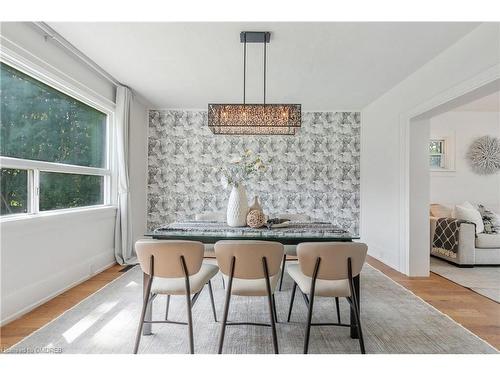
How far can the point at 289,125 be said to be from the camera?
2.97m

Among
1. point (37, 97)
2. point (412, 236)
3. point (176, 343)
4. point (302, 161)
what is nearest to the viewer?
point (176, 343)

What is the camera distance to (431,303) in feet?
9.65

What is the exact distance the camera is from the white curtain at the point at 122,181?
437cm

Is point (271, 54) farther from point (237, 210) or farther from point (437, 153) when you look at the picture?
point (437, 153)

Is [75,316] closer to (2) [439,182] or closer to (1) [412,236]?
(1) [412,236]

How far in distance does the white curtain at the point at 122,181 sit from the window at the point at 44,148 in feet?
0.92

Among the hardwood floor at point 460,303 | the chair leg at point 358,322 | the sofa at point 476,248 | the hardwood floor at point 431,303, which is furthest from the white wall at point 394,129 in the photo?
the chair leg at point 358,322

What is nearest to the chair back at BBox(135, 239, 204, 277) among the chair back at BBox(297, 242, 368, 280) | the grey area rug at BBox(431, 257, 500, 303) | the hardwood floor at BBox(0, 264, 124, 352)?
the chair back at BBox(297, 242, 368, 280)

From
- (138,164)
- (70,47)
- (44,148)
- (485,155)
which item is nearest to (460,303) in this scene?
(485,155)

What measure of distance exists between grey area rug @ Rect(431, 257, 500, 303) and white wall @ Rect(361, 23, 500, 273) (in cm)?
56

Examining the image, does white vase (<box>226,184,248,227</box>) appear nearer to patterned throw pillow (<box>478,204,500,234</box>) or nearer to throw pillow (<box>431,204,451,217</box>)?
patterned throw pillow (<box>478,204,500,234</box>)

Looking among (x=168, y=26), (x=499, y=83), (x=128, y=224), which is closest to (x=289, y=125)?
(x=168, y=26)

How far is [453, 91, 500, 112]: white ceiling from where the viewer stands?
4914 mm
